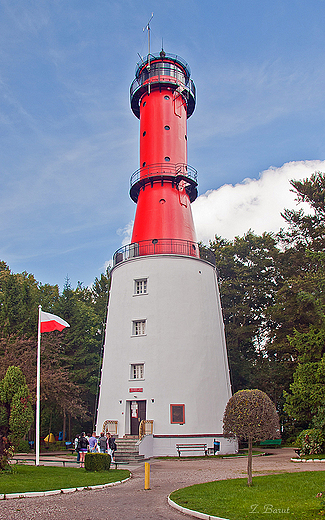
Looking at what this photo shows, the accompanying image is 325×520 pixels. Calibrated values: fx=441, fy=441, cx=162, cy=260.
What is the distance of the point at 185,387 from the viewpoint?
27.3 metres

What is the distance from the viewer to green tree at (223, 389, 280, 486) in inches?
510

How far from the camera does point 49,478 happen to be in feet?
49.4

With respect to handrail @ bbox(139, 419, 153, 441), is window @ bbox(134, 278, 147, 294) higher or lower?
higher

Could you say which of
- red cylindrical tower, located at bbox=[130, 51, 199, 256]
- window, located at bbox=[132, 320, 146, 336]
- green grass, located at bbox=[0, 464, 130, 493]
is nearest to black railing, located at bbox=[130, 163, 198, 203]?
red cylindrical tower, located at bbox=[130, 51, 199, 256]

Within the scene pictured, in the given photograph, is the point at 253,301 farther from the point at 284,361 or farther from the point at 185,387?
the point at 185,387

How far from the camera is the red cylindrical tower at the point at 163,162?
31938mm

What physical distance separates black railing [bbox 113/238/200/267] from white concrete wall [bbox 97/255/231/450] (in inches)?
31.2

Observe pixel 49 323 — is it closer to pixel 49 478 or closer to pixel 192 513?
pixel 49 478

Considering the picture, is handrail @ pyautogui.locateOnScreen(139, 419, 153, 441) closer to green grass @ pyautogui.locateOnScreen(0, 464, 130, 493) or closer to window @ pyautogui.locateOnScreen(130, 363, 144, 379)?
window @ pyautogui.locateOnScreen(130, 363, 144, 379)

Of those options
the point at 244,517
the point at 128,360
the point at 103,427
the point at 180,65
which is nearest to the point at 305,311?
the point at 128,360

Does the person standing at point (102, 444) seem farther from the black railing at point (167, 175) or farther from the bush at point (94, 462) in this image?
the black railing at point (167, 175)

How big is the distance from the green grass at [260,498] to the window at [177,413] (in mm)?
12429

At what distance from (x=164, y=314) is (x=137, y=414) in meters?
6.45

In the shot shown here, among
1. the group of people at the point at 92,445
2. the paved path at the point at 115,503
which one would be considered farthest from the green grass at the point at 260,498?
the group of people at the point at 92,445
